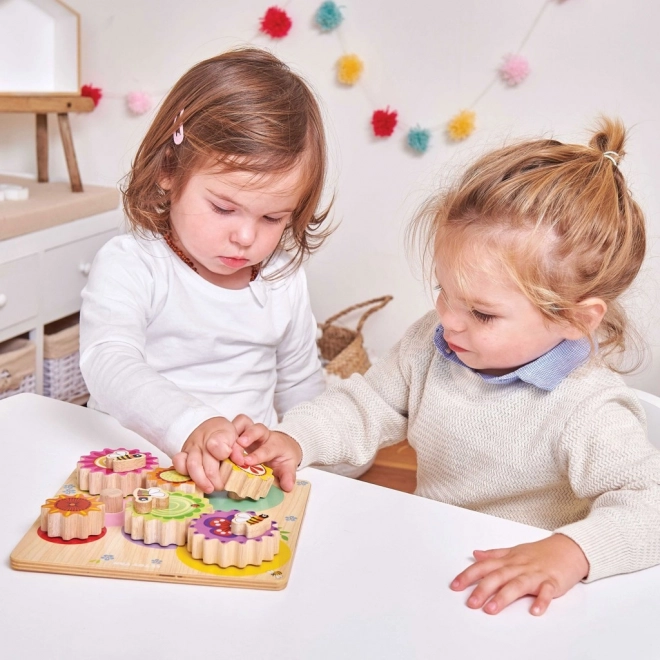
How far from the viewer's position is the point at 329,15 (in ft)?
8.12

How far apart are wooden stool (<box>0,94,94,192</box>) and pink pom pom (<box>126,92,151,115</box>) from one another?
0.17 metres

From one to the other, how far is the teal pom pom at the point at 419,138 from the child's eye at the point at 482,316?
1603mm

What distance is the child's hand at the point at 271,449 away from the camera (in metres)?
0.93

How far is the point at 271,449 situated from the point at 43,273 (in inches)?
60.1

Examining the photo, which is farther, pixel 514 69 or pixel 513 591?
pixel 514 69

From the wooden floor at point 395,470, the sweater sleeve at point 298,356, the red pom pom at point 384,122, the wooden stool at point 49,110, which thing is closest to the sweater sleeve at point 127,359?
the sweater sleeve at point 298,356

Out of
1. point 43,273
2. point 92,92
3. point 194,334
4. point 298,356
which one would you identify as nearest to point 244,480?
point 194,334

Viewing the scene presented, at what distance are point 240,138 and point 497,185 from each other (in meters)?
0.42

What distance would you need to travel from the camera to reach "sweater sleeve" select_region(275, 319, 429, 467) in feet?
3.56

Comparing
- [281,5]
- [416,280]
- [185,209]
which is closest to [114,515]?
Result: [185,209]

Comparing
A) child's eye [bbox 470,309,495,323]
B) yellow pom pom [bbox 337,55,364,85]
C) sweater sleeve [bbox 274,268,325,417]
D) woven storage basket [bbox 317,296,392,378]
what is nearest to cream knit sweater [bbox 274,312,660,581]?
child's eye [bbox 470,309,495,323]

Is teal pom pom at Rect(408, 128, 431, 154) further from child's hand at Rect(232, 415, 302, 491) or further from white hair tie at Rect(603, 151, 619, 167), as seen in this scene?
child's hand at Rect(232, 415, 302, 491)

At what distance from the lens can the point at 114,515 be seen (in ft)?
2.68

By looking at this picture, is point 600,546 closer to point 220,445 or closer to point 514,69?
point 220,445
